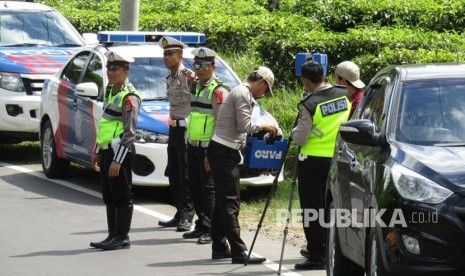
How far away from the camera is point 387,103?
8188 millimetres

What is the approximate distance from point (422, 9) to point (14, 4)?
20.9ft

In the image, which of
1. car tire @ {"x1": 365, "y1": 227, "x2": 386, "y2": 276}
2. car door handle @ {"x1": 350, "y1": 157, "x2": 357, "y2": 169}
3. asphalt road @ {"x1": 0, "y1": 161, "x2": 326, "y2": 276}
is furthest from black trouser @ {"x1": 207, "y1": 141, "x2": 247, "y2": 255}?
car tire @ {"x1": 365, "y1": 227, "x2": 386, "y2": 276}

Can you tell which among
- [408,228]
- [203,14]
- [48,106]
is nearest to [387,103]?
[408,228]

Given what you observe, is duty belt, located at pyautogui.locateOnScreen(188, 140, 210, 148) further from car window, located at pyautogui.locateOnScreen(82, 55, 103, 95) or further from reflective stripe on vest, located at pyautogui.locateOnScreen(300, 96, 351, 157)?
car window, located at pyautogui.locateOnScreen(82, 55, 103, 95)

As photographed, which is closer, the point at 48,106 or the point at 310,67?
the point at 310,67

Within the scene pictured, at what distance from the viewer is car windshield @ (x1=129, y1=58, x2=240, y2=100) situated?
45.5 ft

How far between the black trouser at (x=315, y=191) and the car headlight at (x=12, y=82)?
7443 millimetres

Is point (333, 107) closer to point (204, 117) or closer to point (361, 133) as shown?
point (204, 117)

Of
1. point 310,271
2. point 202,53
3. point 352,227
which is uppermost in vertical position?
point 202,53

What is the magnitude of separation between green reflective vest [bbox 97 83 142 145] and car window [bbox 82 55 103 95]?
3.03 meters

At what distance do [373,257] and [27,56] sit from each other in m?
10.7

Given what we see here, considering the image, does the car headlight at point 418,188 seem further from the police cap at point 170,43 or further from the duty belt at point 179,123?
the police cap at point 170,43

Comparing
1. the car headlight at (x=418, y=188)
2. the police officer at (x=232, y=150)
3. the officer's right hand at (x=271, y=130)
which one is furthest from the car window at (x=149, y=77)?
the car headlight at (x=418, y=188)

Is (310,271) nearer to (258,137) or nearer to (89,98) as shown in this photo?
(258,137)
